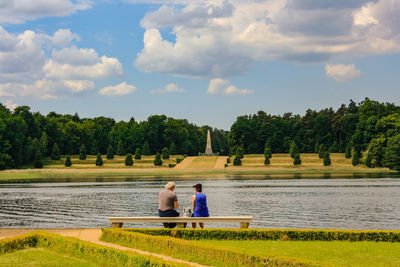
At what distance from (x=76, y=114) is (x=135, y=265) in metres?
143

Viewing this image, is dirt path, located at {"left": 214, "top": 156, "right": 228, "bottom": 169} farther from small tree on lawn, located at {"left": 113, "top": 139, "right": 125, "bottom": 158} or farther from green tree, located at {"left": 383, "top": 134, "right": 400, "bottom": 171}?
green tree, located at {"left": 383, "top": 134, "right": 400, "bottom": 171}

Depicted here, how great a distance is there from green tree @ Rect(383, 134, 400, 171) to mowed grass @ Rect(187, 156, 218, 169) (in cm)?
2913

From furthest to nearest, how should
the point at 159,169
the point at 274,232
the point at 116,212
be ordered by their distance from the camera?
the point at 159,169, the point at 116,212, the point at 274,232

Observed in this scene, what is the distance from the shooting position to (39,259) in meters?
11.0

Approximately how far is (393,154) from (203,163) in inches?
1309

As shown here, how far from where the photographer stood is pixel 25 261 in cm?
1077

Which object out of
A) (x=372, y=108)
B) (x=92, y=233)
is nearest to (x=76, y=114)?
(x=372, y=108)

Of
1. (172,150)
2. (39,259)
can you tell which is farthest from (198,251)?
(172,150)

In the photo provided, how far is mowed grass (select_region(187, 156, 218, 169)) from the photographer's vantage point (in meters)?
85.4

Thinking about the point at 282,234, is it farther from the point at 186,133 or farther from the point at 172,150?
the point at 186,133

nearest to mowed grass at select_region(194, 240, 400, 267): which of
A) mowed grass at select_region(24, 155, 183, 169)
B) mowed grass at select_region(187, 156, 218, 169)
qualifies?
mowed grass at select_region(187, 156, 218, 169)

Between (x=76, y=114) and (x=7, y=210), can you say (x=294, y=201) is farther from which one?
(x=76, y=114)

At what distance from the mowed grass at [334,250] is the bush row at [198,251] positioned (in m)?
0.27

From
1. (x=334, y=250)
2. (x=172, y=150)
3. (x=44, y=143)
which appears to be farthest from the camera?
(x=172, y=150)
